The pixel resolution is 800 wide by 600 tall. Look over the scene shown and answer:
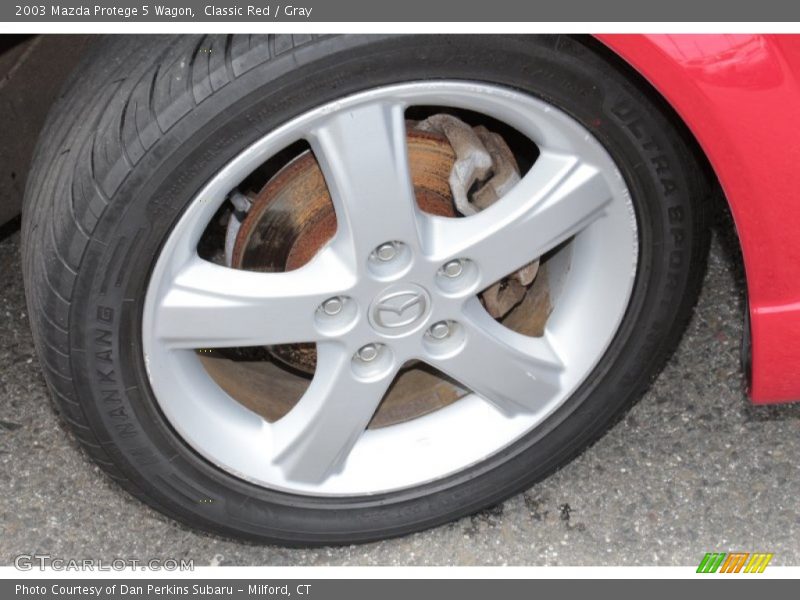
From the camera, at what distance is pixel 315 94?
161cm

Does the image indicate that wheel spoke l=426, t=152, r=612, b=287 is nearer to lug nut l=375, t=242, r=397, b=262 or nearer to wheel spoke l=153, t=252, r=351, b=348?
lug nut l=375, t=242, r=397, b=262

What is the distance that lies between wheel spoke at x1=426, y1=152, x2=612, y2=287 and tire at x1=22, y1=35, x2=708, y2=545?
0.22 feet

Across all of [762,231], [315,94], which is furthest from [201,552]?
[762,231]

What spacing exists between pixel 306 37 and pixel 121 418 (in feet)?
2.26

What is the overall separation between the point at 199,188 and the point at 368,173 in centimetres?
24

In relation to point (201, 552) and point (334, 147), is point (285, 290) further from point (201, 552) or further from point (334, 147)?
point (201, 552)

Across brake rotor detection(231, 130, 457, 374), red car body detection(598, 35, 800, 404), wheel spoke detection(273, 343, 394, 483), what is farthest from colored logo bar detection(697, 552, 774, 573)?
brake rotor detection(231, 130, 457, 374)

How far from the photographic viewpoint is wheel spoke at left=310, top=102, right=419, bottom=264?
166 centimetres

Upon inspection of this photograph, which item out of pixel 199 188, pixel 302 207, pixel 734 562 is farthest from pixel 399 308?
pixel 734 562

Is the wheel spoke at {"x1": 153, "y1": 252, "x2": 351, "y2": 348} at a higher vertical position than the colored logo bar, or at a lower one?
higher

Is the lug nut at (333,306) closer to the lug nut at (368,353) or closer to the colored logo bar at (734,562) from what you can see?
the lug nut at (368,353)

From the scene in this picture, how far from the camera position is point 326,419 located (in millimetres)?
2006

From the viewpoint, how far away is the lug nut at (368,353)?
195 centimetres

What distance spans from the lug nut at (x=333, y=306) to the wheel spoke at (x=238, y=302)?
0.02 meters
